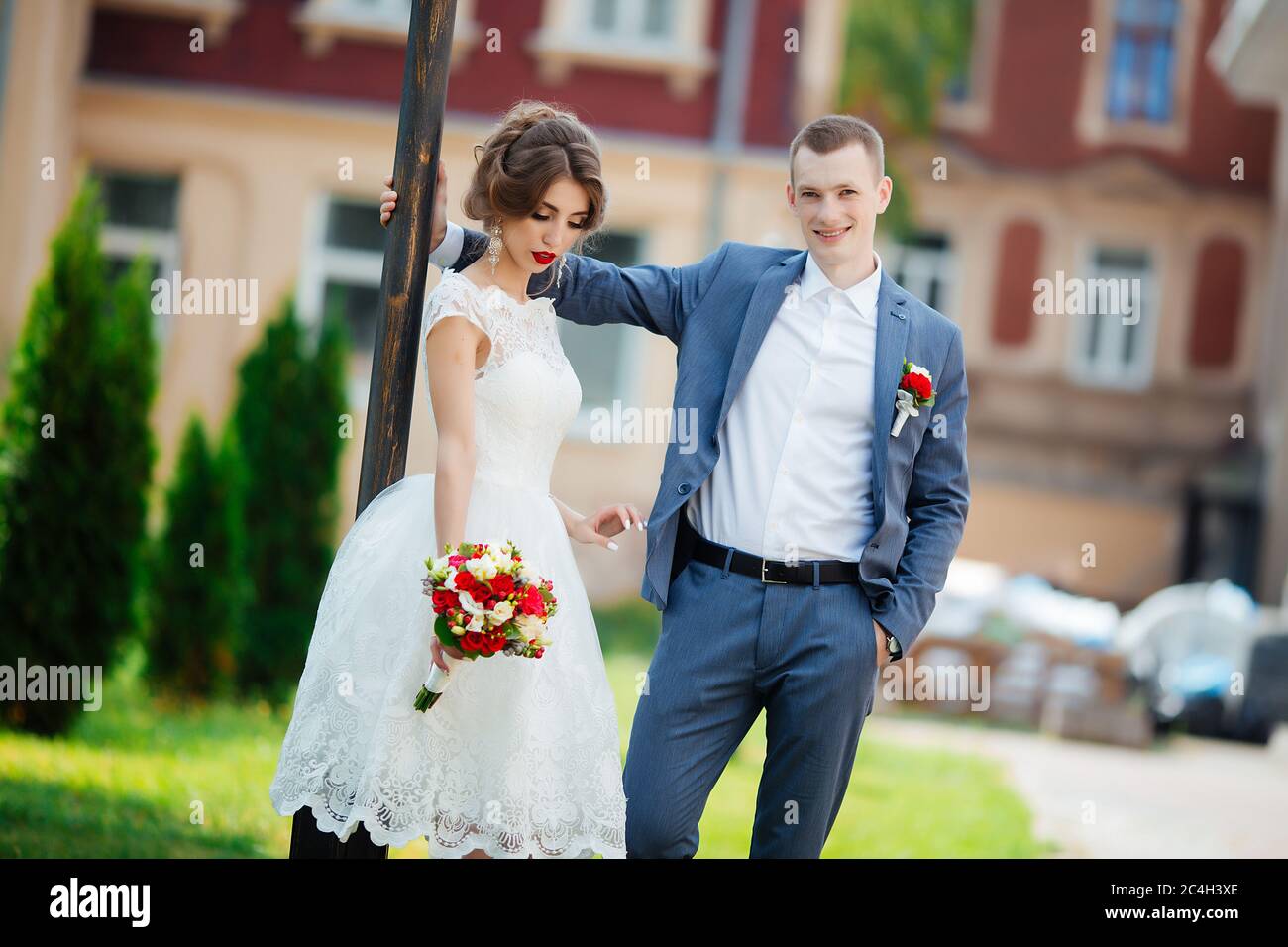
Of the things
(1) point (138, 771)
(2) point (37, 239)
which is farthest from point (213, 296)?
(1) point (138, 771)

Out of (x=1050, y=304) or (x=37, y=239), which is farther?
(x=1050, y=304)

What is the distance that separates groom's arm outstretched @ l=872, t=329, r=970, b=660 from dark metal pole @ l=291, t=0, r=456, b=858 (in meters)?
1.39

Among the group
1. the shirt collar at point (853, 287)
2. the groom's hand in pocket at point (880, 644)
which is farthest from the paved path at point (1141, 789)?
the shirt collar at point (853, 287)

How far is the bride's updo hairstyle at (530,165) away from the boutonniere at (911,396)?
915 mm

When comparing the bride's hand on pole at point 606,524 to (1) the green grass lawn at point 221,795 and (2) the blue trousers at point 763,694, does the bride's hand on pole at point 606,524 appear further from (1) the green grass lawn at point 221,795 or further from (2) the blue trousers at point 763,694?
(1) the green grass lawn at point 221,795

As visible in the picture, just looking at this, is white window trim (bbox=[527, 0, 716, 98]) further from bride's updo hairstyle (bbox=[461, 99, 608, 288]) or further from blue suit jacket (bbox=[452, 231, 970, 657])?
bride's updo hairstyle (bbox=[461, 99, 608, 288])

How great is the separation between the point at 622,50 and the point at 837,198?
36.8 feet

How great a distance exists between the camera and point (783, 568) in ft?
Result: 12.1

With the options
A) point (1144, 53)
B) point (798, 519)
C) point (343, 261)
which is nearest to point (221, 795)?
point (798, 519)

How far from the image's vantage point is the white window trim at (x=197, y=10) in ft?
45.9

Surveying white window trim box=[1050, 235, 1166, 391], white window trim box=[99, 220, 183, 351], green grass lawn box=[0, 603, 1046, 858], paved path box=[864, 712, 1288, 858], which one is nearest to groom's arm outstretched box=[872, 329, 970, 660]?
green grass lawn box=[0, 603, 1046, 858]

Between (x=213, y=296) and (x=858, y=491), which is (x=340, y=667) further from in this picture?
(x=213, y=296)
